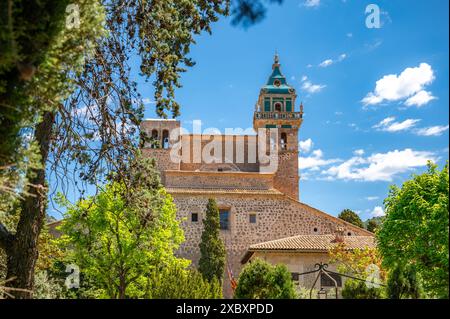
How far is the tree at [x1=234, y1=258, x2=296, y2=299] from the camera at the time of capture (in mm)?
7098

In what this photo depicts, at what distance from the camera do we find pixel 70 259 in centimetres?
2000

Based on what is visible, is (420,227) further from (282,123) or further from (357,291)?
(282,123)

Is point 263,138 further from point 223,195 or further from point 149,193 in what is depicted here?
point 149,193

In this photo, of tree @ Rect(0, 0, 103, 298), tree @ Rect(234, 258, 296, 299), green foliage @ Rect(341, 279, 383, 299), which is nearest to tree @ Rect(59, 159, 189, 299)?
tree @ Rect(234, 258, 296, 299)

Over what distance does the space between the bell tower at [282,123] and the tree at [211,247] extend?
1235 centimetres

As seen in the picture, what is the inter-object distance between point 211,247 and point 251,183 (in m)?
7.12

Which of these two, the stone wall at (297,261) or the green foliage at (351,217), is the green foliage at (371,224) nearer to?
the green foliage at (351,217)

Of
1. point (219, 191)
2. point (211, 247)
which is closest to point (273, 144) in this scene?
point (219, 191)

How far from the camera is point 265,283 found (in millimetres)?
7191

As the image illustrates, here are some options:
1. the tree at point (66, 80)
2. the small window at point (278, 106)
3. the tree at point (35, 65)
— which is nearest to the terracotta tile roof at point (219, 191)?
the small window at point (278, 106)

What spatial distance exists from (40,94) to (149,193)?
4.22 m

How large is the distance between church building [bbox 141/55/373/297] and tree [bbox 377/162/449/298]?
471 cm

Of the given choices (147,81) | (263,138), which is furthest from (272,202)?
(147,81)

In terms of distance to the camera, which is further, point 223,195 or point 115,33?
point 223,195
